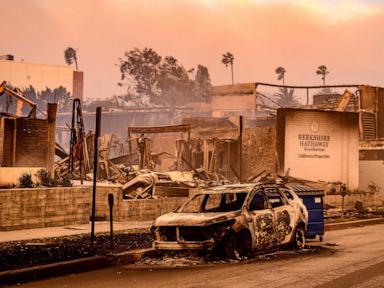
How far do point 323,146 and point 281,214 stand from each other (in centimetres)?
2206

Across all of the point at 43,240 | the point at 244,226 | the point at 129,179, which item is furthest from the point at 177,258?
the point at 129,179

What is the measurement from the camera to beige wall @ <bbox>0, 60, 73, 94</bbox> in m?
93.3

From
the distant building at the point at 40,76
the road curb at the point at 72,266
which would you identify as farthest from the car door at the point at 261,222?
the distant building at the point at 40,76

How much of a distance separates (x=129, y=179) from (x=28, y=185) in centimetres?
849

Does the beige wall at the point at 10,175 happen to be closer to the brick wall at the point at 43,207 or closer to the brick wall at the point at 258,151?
the brick wall at the point at 43,207

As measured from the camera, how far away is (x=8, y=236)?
645 inches

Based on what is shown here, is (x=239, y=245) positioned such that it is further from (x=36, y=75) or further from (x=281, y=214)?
(x=36, y=75)

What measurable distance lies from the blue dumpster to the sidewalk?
477 centimetres

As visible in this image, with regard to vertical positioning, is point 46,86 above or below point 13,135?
above

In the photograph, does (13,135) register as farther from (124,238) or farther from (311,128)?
(311,128)

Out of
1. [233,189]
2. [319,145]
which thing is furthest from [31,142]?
[319,145]

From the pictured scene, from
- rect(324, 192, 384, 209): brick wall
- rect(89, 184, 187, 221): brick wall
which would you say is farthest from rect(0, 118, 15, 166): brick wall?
rect(324, 192, 384, 209): brick wall

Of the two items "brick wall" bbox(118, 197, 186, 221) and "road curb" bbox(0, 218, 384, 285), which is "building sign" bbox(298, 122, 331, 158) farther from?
"road curb" bbox(0, 218, 384, 285)

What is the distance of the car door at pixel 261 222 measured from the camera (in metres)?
13.5
